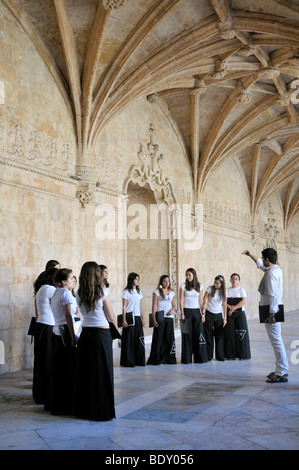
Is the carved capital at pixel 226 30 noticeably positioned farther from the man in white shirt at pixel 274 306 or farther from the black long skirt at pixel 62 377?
the black long skirt at pixel 62 377

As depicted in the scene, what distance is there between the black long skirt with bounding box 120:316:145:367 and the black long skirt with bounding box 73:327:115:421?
296cm

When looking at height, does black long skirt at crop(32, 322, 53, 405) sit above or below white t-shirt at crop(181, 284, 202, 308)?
below

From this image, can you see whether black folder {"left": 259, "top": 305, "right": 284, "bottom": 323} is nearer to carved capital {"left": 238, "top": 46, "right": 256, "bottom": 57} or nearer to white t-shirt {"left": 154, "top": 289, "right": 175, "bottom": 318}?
white t-shirt {"left": 154, "top": 289, "right": 175, "bottom": 318}

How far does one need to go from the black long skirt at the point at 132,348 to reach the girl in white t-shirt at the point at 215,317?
116cm

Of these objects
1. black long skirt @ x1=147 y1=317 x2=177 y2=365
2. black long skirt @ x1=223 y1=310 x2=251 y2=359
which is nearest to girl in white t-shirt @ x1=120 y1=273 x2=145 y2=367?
black long skirt @ x1=147 y1=317 x2=177 y2=365

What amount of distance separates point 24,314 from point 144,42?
5620 mm

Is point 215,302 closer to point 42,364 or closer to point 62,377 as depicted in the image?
point 42,364

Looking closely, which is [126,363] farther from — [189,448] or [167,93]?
[167,93]

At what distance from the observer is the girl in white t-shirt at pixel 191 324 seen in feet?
24.6

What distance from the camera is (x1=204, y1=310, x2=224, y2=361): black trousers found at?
7789 millimetres

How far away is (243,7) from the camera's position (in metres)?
8.66

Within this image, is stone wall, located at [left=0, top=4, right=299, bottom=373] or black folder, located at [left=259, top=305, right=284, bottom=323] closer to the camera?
black folder, located at [left=259, top=305, right=284, bottom=323]

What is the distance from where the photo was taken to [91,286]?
4281 mm

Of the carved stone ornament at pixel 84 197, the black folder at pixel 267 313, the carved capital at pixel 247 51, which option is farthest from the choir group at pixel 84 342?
the carved capital at pixel 247 51
